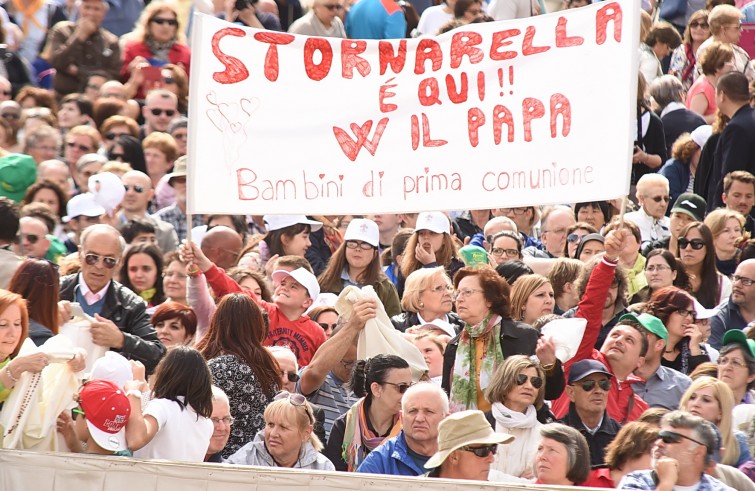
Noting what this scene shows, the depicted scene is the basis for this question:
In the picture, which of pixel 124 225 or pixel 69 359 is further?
pixel 124 225

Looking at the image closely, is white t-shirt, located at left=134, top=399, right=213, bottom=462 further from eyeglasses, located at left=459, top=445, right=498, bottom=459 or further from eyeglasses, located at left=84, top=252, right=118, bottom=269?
eyeglasses, located at left=84, top=252, right=118, bottom=269

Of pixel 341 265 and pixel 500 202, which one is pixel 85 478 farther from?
pixel 341 265

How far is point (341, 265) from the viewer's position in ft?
35.7

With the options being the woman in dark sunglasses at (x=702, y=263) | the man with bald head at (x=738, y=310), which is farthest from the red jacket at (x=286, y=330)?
the woman in dark sunglasses at (x=702, y=263)

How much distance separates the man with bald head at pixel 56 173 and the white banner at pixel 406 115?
4.21 meters

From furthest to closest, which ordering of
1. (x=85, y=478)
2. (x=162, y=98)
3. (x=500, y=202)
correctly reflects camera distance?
(x=162, y=98)
(x=500, y=202)
(x=85, y=478)

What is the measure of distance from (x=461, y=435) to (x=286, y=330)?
9.09 feet

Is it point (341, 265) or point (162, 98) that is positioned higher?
point (162, 98)

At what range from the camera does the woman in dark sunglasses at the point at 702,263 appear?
36.0 ft

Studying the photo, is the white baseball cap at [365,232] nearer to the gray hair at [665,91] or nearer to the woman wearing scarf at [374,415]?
the woman wearing scarf at [374,415]

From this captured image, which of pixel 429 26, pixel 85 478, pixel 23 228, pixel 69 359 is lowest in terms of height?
pixel 85 478

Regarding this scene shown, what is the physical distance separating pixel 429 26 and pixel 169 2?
9.65 feet

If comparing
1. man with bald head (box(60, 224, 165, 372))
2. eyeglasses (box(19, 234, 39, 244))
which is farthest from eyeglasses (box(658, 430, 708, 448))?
eyeglasses (box(19, 234, 39, 244))

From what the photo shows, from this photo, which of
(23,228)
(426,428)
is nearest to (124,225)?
(23,228)
